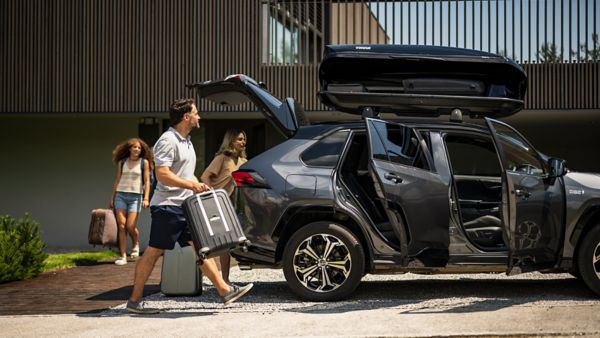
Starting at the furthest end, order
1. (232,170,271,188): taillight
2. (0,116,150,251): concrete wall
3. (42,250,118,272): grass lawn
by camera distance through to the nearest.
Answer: (0,116,150,251): concrete wall → (42,250,118,272): grass lawn → (232,170,271,188): taillight

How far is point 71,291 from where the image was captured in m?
9.97

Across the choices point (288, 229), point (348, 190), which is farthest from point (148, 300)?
point (348, 190)

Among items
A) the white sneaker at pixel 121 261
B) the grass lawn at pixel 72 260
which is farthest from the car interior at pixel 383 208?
the white sneaker at pixel 121 261

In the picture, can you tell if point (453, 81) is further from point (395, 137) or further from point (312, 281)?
point (312, 281)

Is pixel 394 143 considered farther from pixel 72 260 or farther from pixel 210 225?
pixel 72 260

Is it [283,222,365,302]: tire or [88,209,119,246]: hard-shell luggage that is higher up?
[283,222,365,302]: tire

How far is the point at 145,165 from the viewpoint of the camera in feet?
44.4

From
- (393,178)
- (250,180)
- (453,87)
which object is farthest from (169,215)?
(453,87)

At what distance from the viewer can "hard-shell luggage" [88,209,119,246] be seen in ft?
44.9

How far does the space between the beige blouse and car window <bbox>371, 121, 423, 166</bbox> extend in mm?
2096

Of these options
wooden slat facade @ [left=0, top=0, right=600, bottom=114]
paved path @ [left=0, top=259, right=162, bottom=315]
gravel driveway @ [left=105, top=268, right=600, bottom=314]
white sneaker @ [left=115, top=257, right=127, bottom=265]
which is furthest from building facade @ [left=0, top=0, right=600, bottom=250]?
gravel driveway @ [left=105, top=268, right=600, bottom=314]

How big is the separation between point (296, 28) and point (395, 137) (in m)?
8.12

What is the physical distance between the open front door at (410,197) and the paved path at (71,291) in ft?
9.01

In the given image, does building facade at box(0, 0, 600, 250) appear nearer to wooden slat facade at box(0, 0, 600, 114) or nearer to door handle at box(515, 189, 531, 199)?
wooden slat facade at box(0, 0, 600, 114)
